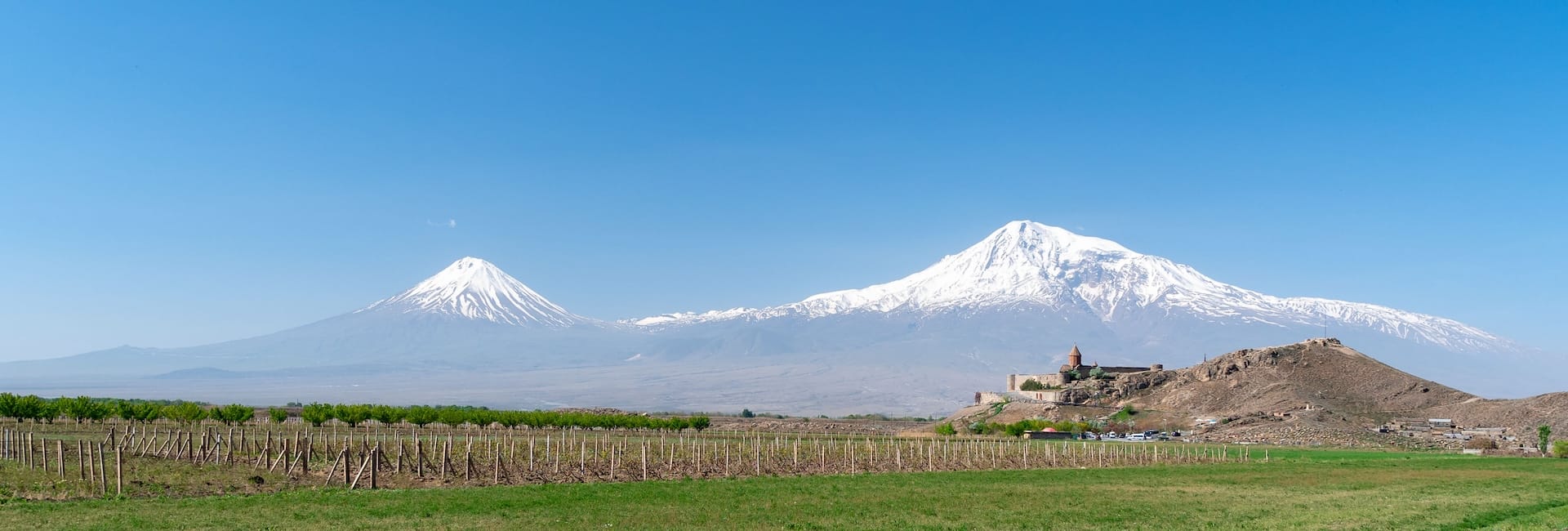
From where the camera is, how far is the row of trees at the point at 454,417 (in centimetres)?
9425

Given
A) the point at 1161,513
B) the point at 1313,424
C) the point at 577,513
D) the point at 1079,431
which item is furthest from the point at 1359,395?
the point at 577,513

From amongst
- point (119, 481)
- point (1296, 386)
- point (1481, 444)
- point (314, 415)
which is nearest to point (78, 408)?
point (314, 415)

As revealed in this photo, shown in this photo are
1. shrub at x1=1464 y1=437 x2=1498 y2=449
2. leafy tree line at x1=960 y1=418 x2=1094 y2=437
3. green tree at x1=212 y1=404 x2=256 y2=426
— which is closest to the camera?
shrub at x1=1464 y1=437 x2=1498 y2=449

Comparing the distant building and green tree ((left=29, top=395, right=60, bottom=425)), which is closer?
green tree ((left=29, top=395, right=60, bottom=425))

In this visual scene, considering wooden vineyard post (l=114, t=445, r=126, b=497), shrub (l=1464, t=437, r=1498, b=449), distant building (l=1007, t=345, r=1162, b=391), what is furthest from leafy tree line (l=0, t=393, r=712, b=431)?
shrub (l=1464, t=437, r=1498, b=449)

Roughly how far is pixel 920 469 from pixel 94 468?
35387 millimetres

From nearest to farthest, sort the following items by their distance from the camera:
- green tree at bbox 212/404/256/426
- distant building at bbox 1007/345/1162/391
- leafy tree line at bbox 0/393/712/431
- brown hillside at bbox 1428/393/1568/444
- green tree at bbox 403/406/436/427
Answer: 1. leafy tree line at bbox 0/393/712/431
2. green tree at bbox 212/404/256/426
3. green tree at bbox 403/406/436/427
4. brown hillside at bbox 1428/393/1568/444
5. distant building at bbox 1007/345/1162/391

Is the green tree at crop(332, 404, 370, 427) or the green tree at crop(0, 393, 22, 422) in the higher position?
the green tree at crop(0, 393, 22, 422)

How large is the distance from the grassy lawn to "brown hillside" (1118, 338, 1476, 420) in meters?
74.8

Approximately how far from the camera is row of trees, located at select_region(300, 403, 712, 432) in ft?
309

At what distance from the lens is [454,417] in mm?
96938

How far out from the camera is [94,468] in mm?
39781

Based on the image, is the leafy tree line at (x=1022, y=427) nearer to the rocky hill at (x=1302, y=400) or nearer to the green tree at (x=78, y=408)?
the rocky hill at (x=1302, y=400)

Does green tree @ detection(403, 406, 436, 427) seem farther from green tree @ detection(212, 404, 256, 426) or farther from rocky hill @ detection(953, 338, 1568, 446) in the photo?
rocky hill @ detection(953, 338, 1568, 446)
